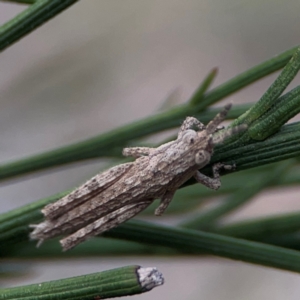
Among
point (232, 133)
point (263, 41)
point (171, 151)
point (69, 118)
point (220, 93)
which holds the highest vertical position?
point (263, 41)

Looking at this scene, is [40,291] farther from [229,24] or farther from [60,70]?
[229,24]

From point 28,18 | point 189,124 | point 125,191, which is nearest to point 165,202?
point 125,191

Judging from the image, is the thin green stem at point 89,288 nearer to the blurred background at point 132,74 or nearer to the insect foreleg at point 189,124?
the insect foreleg at point 189,124

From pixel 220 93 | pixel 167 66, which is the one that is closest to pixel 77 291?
pixel 220 93

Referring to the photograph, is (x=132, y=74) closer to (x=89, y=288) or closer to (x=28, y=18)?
(x=28, y=18)

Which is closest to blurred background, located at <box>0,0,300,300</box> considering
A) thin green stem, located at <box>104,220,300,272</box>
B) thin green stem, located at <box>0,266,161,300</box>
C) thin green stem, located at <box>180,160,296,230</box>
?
thin green stem, located at <box>180,160,296,230</box>

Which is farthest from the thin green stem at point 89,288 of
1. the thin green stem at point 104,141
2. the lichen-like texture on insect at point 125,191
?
the thin green stem at point 104,141
